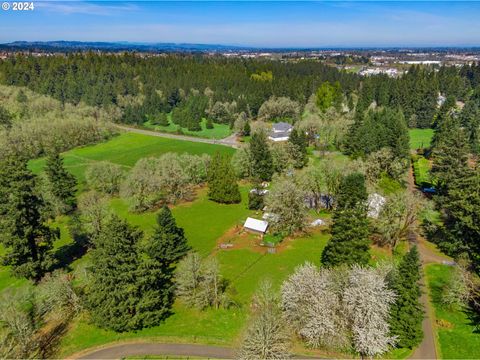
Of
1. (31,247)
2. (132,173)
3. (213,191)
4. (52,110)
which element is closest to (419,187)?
(213,191)

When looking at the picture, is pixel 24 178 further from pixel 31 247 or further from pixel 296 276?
pixel 296 276

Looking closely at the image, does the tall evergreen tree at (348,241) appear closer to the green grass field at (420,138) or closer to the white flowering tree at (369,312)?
the white flowering tree at (369,312)

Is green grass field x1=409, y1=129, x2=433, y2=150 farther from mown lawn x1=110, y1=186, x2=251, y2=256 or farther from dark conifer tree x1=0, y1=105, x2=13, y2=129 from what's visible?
dark conifer tree x1=0, y1=105, x2=13, y2=129

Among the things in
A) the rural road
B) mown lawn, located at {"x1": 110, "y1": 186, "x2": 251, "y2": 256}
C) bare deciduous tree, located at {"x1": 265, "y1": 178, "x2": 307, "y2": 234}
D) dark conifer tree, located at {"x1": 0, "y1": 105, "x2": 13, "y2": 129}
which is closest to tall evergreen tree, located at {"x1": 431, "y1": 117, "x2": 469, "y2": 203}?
bare deciduous tree, located at {"x1": 265, "y1": 178, "x2": 307, "y2": 234}

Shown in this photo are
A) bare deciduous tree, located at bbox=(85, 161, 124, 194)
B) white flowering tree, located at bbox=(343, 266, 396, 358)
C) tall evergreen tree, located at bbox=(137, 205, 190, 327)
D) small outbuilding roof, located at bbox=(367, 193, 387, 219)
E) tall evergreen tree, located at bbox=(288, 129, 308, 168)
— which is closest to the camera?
white flowering tree, located at bbox=(343, 266, 396, 358)

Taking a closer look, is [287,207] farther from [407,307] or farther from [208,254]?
[407,307]

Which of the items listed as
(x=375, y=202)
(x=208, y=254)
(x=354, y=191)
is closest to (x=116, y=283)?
(x=208, y=254)

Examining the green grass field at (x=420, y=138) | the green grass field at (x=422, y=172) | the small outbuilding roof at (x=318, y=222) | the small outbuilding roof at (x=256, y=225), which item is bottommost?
the small outbuilding roof at (x=318, y=222)

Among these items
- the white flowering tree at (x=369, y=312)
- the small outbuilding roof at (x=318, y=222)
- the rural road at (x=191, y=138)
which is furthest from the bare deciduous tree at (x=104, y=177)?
the white flowering tree at (x=369, y=312)
